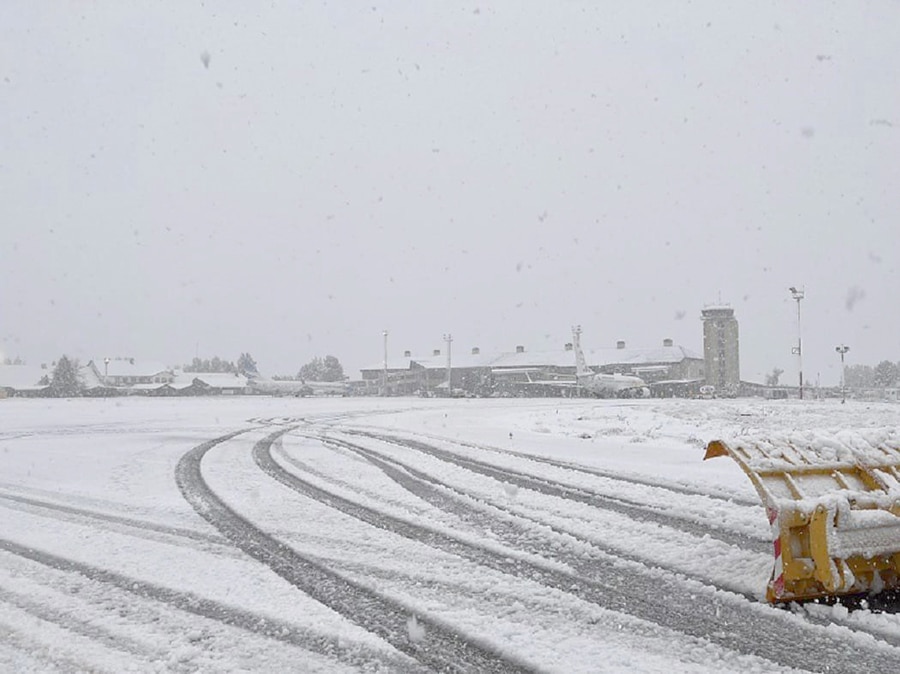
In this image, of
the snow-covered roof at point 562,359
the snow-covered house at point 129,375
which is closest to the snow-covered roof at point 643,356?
the snow-covered roof at point 562,359

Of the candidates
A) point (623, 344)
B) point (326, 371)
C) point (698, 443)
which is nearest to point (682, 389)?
point (623, 344)

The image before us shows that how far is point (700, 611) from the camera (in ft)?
14.7

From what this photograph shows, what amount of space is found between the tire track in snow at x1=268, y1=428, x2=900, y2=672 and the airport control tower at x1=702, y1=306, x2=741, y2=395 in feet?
316

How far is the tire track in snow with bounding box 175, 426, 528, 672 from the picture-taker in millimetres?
3762

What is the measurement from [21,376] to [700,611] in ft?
429

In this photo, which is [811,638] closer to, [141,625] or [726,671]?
[726,671]

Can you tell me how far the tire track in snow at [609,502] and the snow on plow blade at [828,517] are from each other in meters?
1.39

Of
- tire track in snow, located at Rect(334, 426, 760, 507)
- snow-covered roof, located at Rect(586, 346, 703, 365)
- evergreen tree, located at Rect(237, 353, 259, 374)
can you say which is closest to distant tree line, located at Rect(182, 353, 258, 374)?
evergreen tree, located at Rect(237, 353, 259, 374)

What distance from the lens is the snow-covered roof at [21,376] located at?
109 metres

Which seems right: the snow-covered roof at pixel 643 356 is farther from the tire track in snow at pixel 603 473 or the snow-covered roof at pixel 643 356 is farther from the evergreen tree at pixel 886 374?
the tire track in snow at pixel 603 473

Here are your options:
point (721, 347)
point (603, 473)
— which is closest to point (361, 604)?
point (603, 473)

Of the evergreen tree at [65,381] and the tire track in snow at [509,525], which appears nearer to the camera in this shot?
the tire track in snow at [509,525]

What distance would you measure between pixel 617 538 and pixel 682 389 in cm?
8510

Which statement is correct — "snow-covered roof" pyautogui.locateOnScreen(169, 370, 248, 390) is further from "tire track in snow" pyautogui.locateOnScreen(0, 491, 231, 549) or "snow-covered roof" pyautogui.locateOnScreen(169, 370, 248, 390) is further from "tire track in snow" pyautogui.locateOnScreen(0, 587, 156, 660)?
"tire track in snow" pyautogui.locateOnScreen(0, 587, 156, 660)
